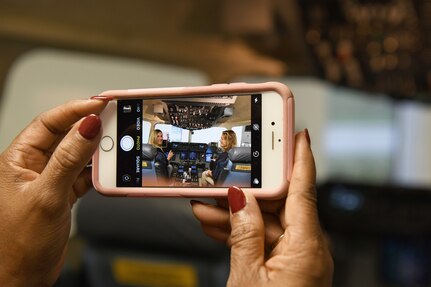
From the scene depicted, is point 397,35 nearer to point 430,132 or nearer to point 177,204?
point 177,204

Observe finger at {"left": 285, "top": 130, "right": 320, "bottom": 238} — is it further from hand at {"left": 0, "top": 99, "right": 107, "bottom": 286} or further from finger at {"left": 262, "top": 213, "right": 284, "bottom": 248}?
hand at {"left": 0, "top": 99, "right": 107, "bottom": 286}

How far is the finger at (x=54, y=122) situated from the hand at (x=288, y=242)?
0.56 feet

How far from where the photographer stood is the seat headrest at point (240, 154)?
595 millimetres

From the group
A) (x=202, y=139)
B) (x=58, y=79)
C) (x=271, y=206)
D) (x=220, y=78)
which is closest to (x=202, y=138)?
(x=202, y=139)

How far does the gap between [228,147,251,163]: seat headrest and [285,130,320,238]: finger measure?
57 mm

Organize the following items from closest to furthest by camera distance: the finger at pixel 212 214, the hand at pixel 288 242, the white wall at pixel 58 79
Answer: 1. the hand at pixel 288 242
2. the finger at pixel 212 214
3. the white wall at pixel 58 79

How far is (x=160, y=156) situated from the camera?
2.02ft

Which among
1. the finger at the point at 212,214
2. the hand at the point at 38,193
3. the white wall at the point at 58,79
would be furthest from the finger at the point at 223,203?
the white wall at the point at 58,79

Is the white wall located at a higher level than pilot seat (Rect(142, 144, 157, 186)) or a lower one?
higher

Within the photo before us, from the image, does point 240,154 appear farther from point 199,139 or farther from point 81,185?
point 81,185

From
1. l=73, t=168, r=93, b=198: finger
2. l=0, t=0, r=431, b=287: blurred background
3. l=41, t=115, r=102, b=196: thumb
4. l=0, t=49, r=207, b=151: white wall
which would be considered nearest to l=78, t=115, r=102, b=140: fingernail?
l=41, t=115, r=102, b=196: thumb

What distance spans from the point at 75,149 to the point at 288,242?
0.22 meters

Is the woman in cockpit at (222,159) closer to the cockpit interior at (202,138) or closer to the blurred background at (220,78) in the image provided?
the cockpit interior at (202,138)

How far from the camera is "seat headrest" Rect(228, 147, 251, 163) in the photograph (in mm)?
595
